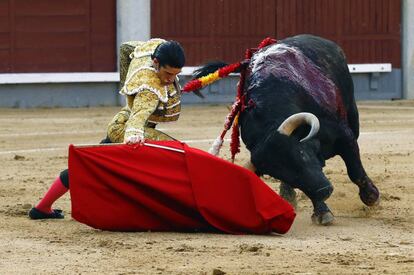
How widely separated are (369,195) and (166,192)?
4.76 feet

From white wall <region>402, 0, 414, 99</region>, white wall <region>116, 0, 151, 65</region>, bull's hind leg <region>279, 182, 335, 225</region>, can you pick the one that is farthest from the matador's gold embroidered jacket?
white wall <region>402, 0, 414, 99</region>

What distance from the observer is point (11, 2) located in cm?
1398

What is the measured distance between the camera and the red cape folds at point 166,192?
5879 mm

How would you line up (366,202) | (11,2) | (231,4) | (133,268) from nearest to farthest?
1. (133,268)
2. (366,202)
3. (11,2)
4. (231,4)

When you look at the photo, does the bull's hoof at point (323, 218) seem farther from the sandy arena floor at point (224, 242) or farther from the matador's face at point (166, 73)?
the matador's face at point (166, 73)

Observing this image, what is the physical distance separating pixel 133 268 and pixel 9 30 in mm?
9276

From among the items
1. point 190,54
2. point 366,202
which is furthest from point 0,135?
point 366,202

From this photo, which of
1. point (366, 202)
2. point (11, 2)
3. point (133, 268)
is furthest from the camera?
point (11, 2)

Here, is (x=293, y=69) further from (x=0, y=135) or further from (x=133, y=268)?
(x=0, y=135)

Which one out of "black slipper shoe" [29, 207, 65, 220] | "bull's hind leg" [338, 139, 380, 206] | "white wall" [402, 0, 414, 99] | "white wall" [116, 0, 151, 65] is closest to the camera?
"black slipper shoe" [29, 207, 65, 220]

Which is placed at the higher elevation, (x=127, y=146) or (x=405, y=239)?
(x=127, y=146)

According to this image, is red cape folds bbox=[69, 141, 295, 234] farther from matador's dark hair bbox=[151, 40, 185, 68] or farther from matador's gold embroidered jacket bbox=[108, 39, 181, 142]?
matador's dark hair bbox=[151, 40, 185, 68]

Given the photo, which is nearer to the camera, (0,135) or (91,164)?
(91,164)

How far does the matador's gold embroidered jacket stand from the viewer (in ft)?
19.1
